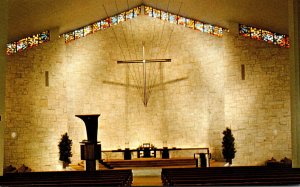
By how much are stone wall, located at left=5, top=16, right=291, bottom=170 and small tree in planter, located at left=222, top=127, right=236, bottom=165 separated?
495mm

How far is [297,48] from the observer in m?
9.36

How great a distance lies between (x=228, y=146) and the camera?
15734 millimetres

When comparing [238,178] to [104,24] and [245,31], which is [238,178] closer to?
[245,31]

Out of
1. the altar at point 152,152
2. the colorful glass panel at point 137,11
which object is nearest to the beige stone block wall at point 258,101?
the altar at point 152,152

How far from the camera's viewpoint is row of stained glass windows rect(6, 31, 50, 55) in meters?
15.6

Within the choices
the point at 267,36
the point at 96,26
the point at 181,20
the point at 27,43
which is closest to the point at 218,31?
the point at 181,20

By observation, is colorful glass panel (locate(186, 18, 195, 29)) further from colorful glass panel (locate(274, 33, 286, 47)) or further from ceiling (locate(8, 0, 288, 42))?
colorful glass panel (locate(274, 33, 286, 47))

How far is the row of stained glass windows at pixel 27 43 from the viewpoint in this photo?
51.1 feet

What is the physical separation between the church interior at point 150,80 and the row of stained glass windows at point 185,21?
4 cm

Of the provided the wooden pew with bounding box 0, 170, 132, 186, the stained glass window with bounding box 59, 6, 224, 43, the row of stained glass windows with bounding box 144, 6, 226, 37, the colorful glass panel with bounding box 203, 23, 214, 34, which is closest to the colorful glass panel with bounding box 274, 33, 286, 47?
the row of stained glass windows with bounding box 144, 6, 226, 37

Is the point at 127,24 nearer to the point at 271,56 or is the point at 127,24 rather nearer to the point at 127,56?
the point at 127,56

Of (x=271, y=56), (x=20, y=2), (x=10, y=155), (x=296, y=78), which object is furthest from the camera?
(x=271, y=56)

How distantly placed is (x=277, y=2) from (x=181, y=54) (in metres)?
6.05

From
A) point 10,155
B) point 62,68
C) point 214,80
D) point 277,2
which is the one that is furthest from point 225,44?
Result: point 10,155
